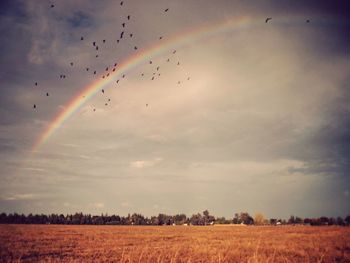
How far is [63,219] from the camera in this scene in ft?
590

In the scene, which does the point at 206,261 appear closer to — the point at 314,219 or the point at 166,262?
the point at 166,262

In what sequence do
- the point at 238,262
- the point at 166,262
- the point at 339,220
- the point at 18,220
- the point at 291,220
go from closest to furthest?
1. the point at 238,262
2. the point at 166,262
3. the point at 339,220
4. the point at 18,220
5. the point at 291,220

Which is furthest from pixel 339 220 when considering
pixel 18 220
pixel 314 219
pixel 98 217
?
pixel 18 220

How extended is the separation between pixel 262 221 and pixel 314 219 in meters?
47.0

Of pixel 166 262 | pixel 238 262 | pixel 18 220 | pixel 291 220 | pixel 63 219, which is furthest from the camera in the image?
pixel 291 220

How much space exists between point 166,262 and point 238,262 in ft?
13.5

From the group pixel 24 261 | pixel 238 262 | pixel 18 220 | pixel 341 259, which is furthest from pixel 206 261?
pixel 18 220

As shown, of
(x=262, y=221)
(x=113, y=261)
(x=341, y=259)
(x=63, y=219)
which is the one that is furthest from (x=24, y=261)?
(x=262, y=221)

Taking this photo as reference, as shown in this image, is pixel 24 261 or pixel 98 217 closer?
pixel 24 261

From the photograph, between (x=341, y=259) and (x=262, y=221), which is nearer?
(x=341, y=259)

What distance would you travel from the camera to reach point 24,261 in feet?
57.3

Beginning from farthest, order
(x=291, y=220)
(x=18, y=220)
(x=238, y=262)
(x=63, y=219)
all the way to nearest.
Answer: (x=291, y=220) → (x=63, y=219) → (x=18, y=220) → (x=238, y=262)

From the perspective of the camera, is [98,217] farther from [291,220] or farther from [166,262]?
[166,262]

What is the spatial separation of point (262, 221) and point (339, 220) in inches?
2242
